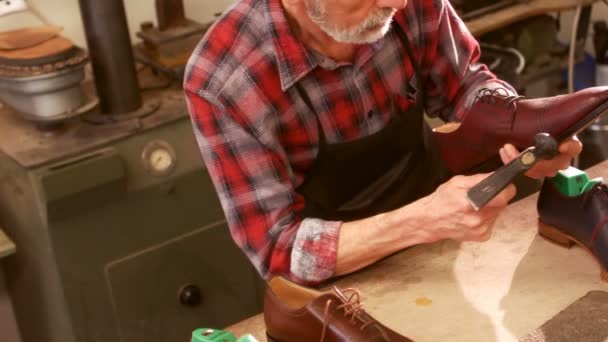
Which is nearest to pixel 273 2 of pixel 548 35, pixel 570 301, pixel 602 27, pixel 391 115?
pixel 391 115

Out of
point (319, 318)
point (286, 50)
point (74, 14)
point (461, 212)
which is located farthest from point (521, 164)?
point (74, 14)

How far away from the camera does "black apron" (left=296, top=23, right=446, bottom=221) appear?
139 centimetres

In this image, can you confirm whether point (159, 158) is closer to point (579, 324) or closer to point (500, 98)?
point (500, 98)

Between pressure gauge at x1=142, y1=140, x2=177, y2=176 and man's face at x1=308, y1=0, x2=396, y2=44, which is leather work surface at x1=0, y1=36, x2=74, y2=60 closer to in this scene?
pressure gauge at x1=142, y1=140, x2=177, y2=176

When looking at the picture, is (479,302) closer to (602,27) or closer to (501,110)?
(501,110)

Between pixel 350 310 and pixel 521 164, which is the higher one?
pixel 521 164

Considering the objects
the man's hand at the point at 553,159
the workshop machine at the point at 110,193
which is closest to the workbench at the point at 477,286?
the man's hand at the point at 553,159

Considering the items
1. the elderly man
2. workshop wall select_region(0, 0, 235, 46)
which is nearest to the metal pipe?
workshop wall select_region(0, 0, 235, 46)

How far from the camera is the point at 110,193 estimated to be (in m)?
1.82

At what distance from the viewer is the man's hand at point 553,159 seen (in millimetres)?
1203

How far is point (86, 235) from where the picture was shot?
6.02 ft

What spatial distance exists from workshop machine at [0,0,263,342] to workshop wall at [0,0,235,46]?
0.55 ft

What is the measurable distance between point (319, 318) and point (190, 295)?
0.97 m

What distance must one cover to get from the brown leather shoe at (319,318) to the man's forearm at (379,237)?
12 centimetres
